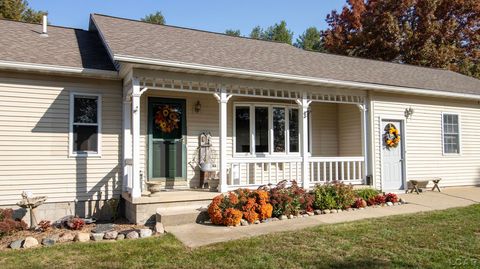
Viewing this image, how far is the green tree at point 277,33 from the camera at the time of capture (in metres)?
45.8

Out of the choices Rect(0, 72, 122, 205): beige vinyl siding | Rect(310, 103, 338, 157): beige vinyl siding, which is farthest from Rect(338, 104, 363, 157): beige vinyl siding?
Rect(0, 72, 122, 205): beige vinyl siding

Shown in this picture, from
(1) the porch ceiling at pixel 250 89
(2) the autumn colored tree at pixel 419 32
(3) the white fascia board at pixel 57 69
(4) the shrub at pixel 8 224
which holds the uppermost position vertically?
(2) the autumn colored tree at pixel 419 32

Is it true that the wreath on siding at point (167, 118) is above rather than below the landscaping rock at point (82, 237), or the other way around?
above

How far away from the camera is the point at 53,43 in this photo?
942cm

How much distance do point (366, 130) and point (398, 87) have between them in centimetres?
152

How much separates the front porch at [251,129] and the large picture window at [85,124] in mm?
640

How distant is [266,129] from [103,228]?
5.31 m

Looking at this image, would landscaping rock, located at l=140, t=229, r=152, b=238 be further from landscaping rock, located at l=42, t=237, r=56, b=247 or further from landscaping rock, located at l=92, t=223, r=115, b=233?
landscaping rock, located at l=42, t=237, r=56, b=247

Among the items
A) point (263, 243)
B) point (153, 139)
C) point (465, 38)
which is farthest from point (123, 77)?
point (465, 38)

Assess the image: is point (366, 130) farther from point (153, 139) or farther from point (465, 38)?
point (465, 38)

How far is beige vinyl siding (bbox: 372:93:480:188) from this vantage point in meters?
11.5

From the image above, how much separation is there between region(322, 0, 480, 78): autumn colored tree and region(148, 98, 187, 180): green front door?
1909 centimetres

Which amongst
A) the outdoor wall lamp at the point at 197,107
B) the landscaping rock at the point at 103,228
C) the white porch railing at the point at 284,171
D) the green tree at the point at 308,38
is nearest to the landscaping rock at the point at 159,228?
the landscaping rock at the point at 103,228

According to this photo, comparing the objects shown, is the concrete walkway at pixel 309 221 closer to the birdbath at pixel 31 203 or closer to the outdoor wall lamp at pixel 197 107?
the birdbath at pixel 31 203
